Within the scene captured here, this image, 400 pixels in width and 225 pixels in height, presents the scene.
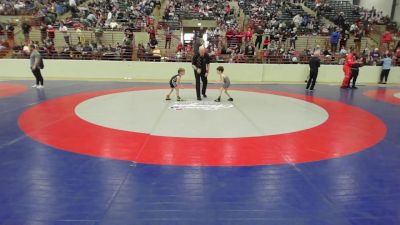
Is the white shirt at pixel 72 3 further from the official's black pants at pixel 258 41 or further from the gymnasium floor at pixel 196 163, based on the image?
the gymnasium floor at pixel 196 163

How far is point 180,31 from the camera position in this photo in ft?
67.5

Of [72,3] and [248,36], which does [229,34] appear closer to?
[248,36]

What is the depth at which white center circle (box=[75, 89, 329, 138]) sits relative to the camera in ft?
24.4

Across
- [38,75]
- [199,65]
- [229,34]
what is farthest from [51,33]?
[199,65]

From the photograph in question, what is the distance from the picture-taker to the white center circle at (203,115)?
7.45 meters

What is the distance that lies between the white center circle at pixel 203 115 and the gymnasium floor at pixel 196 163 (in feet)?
0.13

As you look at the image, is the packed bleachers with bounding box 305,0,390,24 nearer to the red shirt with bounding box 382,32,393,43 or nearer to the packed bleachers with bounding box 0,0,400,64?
the packed bleachers with bounding box 0,0,400,64

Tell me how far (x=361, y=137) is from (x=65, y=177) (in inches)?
225

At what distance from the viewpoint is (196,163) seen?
556cm

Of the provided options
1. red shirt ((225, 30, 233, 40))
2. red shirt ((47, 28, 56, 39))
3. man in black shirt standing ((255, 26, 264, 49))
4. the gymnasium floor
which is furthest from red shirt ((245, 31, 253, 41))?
red shirt ((47, 28, 56, 39))

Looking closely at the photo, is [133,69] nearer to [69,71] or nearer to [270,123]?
[69,71]

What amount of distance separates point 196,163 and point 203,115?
3.34 m

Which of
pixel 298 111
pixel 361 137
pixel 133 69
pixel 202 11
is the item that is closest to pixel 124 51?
pixel 133 69

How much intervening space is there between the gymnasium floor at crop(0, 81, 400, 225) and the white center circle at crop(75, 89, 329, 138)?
0.04 m
